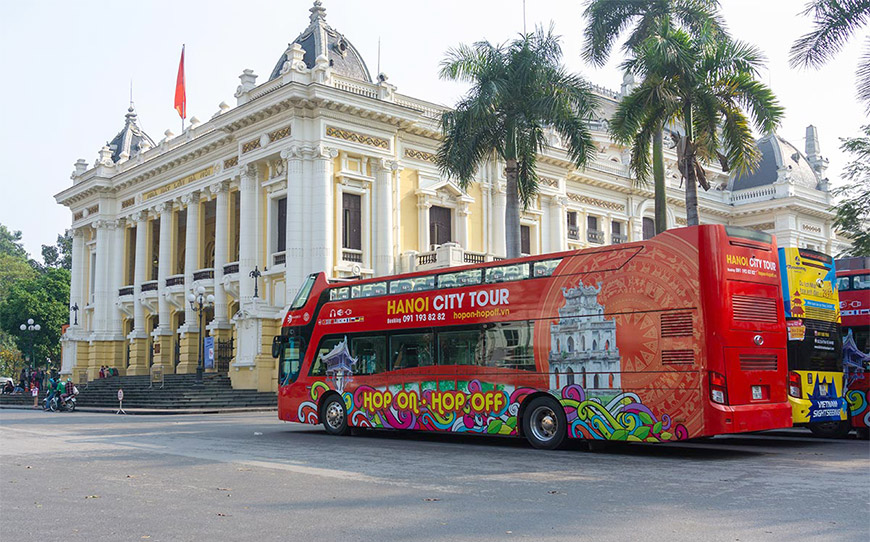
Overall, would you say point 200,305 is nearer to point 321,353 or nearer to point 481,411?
point 321,353

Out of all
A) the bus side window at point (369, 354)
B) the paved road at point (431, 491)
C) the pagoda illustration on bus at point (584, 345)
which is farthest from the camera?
the bus side window at point (369, 354)

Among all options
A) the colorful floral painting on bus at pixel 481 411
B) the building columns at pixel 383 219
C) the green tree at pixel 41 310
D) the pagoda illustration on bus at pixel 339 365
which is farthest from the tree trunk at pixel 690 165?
the green tree at pixel 41 310

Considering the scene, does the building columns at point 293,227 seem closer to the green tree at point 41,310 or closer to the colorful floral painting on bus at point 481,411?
the colorful floral painting on bus at point 481,411

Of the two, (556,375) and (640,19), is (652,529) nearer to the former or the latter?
(556,375)

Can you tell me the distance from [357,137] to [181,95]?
1482cm

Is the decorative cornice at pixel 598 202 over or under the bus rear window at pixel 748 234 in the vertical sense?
over

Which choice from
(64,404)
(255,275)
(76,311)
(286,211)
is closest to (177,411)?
(64,404)

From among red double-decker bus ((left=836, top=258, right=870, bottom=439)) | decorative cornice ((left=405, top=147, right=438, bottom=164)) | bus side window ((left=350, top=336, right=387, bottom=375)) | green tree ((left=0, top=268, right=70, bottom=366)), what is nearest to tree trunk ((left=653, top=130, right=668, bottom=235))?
red double-decker bus ((left=836, top=258, right=870, bottom=439))

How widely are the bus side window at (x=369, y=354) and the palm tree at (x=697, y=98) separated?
9.68 metres

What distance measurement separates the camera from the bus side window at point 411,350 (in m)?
16.4

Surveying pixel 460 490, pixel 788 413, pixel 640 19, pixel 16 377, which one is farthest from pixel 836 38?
pixel 16 377

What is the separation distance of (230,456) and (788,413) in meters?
9.10

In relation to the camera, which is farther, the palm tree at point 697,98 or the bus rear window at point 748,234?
the palm tree at point 697,98

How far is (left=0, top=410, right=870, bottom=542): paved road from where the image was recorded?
280 inches
